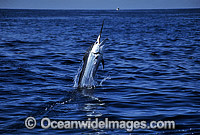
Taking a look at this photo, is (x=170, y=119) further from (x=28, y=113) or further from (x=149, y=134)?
(x=28, y=113)

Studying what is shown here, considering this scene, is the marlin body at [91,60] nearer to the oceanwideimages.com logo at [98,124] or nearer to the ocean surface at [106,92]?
the ocean surface at [106,92]

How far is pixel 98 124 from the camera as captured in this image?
30.5 ft

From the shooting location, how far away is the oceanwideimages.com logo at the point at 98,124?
9.06m

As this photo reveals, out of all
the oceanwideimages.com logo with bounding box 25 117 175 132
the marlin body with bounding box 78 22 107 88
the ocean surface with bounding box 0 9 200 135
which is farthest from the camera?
the marlin body with bounding box 78 22 107 88

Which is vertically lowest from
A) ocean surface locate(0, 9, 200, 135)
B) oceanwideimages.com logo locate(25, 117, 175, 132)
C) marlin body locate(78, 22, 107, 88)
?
oceanwideimages.com logo locate(25, 117, 175, 132)

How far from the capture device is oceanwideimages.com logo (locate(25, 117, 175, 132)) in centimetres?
906

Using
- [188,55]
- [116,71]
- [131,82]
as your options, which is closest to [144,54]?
[188,55]

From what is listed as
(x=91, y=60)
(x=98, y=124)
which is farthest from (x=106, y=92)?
(x=98, y=124)

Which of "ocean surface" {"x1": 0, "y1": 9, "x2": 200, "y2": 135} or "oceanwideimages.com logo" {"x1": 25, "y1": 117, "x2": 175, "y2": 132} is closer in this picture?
"oceanwideimages.com logo" {"x1": 25, "y1": 117, "x2": 175, "y2": 132}

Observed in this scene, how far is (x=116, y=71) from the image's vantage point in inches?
698

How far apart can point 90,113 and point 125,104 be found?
1.72 m

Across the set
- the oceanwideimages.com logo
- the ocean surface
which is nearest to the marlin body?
the ocean surface

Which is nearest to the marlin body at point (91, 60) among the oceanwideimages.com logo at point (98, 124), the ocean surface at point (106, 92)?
the ocean surface at point (106, 92)

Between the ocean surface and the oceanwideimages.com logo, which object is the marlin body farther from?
the oceanwideimages.com logo
